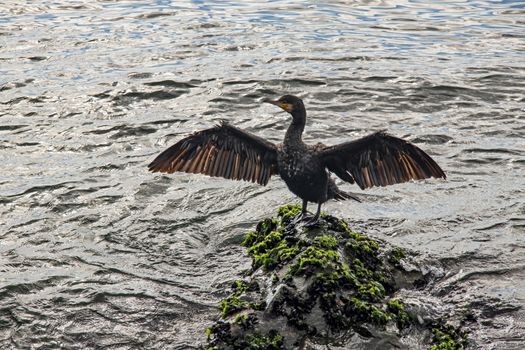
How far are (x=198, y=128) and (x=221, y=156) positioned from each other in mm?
5161

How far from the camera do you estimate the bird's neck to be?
8.77m

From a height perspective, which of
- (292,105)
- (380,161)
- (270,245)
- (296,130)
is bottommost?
(270,245)

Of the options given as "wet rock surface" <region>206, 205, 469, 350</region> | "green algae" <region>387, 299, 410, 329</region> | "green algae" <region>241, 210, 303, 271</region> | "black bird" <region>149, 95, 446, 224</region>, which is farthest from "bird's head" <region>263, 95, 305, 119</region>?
"green algae" <region>387, 299, 410, 329</region>

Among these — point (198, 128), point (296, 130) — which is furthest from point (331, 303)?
point (198, 128)

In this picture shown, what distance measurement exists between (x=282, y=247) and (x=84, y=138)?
271 inches

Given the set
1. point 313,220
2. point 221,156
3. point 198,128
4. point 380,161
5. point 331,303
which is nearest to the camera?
point 331,303

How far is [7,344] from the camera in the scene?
7.82 meters

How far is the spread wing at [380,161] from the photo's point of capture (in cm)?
833

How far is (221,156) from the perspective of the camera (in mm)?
9352

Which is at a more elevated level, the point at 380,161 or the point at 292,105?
the point at 292,105

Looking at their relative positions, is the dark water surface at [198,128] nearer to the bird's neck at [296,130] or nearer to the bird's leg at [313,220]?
the bird's leg at [313,220]

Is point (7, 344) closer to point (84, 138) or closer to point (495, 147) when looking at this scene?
point (84, 138)

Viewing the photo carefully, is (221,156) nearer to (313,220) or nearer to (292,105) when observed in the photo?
(292,105)

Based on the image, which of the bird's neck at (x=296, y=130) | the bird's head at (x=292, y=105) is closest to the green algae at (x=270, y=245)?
the bird's neck at (x=296, y=130)
